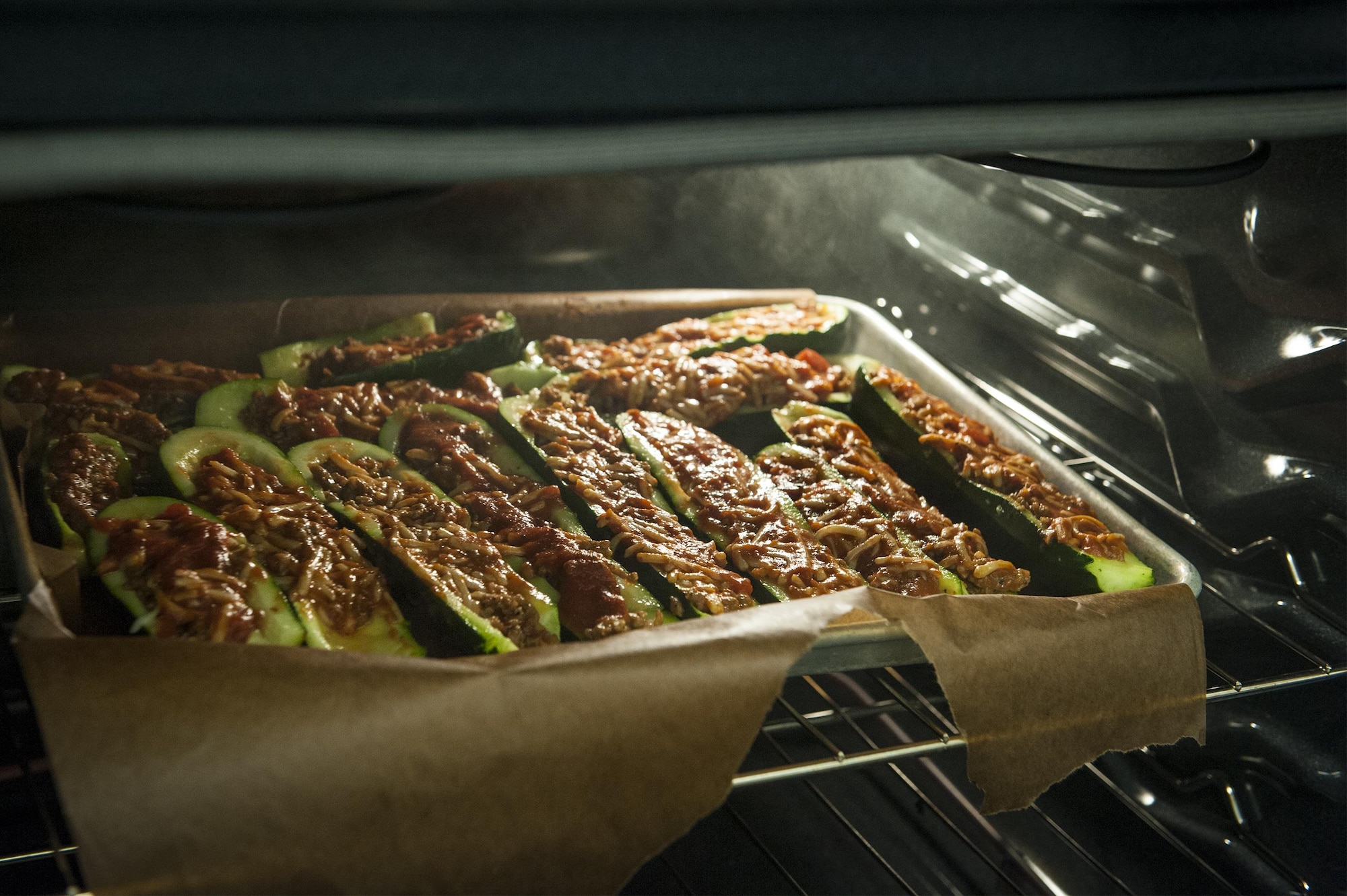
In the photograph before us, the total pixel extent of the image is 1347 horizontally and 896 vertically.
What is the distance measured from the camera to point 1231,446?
155 cm

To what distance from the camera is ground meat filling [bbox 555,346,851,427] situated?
70.4 inches

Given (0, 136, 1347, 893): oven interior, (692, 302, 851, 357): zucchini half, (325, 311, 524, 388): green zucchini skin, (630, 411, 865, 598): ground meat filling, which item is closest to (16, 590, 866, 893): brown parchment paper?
(0, 136, 1347, 893): oven interior

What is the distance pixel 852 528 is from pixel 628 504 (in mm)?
335

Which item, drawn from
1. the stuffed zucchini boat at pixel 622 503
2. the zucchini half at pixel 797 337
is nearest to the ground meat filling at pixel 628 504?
the stuffed zucchini boat at pixel 622 503

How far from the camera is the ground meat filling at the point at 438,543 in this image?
1247 mm

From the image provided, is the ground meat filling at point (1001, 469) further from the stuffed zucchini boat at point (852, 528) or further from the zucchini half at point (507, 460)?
the zucchini half at point (507, 460)

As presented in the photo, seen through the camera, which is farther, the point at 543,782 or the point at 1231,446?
the point at 1231,446

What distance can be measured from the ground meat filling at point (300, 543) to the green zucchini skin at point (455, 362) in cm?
37

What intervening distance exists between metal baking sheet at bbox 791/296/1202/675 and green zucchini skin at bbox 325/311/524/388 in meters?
0.68

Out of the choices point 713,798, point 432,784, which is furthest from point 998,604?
point 432,784

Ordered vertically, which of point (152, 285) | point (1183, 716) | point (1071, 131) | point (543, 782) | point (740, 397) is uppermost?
point (1071, 131)

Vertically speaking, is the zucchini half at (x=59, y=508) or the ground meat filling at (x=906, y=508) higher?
the zucchini half at (x=59, y=508)

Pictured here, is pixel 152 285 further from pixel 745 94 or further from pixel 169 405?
pixel 745 94

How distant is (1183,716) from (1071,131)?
32.4 inches
